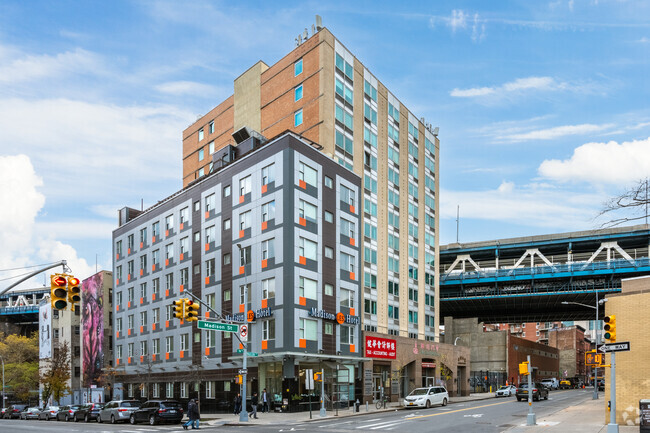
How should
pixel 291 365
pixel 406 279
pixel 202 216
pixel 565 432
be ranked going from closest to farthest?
1. pixel 565 432
2. pixel 291 365
3. pixel 202 216
4. pixel 406 279

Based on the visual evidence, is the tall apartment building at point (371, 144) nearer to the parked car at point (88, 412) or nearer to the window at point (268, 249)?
the window at point (268, 249)

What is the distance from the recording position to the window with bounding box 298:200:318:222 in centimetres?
5234

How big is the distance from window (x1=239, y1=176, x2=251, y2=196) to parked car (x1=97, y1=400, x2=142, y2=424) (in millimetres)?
20030

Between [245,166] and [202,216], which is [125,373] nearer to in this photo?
[202,216]

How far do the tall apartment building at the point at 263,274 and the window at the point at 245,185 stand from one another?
163 mm

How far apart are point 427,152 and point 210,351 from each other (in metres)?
39.2

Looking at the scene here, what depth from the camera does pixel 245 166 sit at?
186 ft

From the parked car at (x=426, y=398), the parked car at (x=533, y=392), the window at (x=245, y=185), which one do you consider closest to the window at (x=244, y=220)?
the window at (x=245, y=185)

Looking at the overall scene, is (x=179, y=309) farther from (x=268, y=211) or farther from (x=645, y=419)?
(x=645, y=419)

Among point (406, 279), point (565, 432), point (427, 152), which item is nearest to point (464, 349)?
point (406, 279)

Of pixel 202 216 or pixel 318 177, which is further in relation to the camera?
pixel 202 216

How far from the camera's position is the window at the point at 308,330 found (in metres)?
50.5

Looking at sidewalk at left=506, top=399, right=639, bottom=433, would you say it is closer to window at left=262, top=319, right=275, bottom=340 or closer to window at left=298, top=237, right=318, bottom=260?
window at left=262, top=319, right=275, bottom=340

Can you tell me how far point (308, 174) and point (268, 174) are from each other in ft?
11.4
